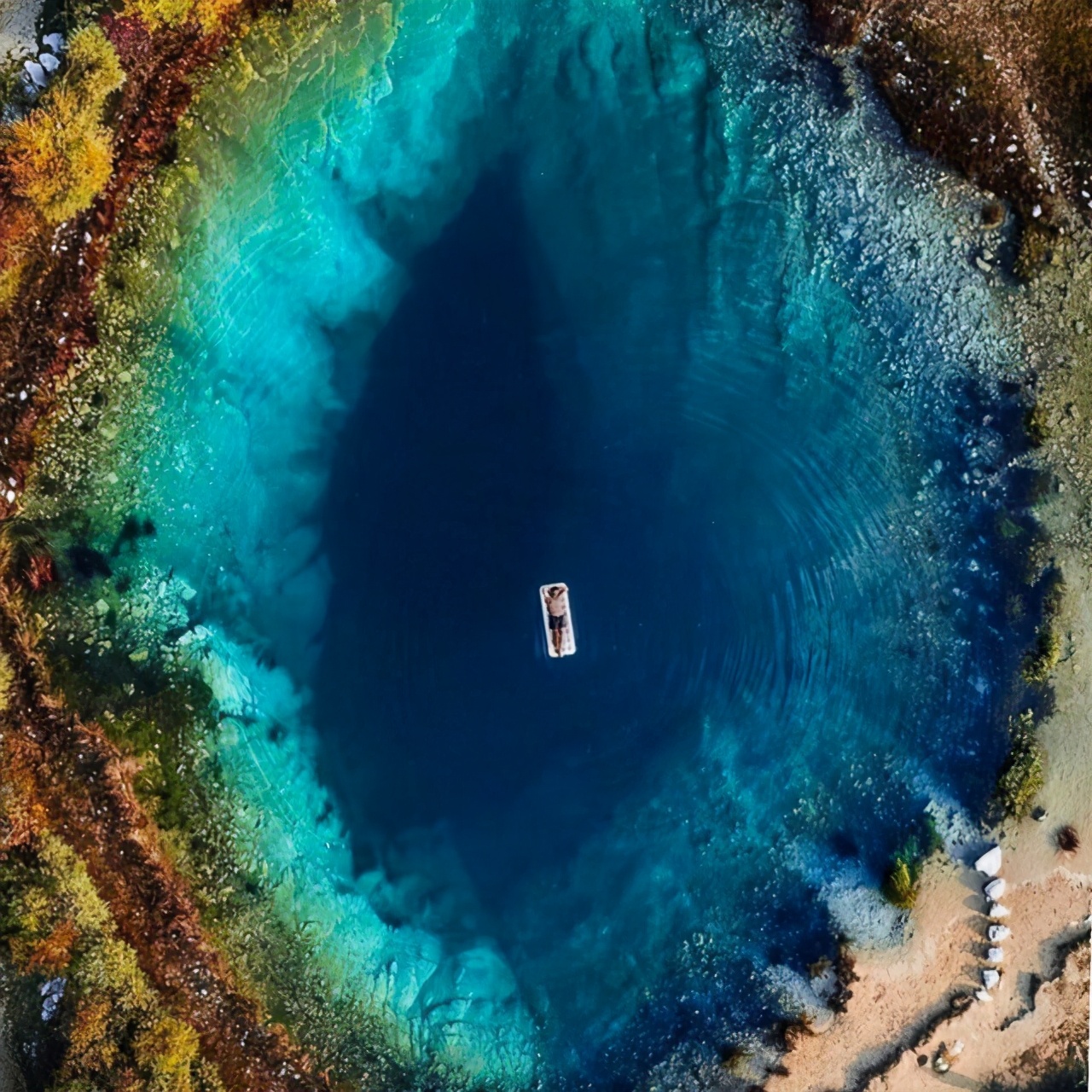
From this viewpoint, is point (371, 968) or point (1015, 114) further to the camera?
point (371, 968)

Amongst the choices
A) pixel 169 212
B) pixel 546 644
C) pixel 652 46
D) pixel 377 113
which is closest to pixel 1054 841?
pixel 546 644

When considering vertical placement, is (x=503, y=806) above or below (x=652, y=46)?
below

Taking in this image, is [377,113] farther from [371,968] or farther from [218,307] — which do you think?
[371,968]

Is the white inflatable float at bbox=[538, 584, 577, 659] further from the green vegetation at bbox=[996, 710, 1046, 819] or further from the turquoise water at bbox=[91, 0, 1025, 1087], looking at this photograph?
the green vegetation at bbox=[996, 710, 1046, 819]

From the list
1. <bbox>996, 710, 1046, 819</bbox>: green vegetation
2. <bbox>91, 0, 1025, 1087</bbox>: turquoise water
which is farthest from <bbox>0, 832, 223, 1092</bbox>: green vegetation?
<bbox>996, 710, 1046, 819</bbox>: green vegetation

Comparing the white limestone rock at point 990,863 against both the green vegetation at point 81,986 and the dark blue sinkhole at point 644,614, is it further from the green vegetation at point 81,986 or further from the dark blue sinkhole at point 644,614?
the green vegetation at point 81,986

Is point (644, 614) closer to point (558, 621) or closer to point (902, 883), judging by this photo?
point (558, 621)

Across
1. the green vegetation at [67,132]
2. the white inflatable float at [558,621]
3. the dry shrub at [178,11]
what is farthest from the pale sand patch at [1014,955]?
the green vegetation at [67,132]
